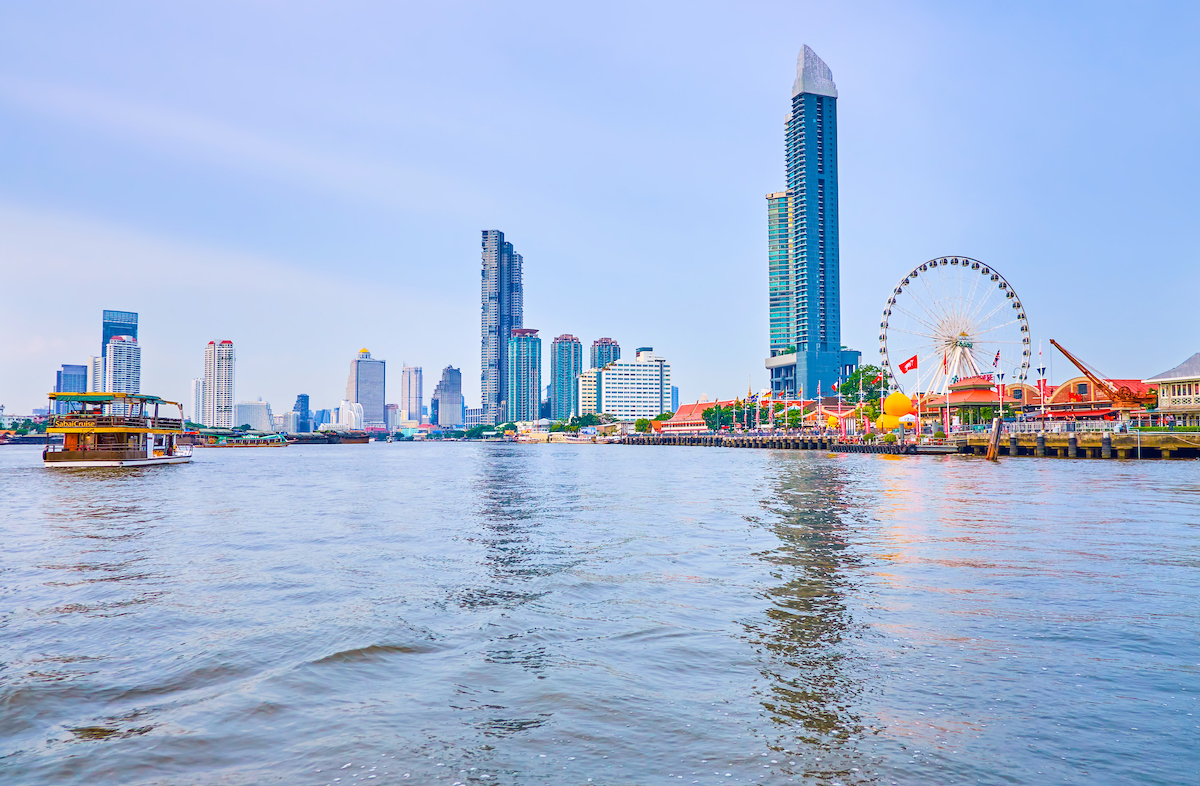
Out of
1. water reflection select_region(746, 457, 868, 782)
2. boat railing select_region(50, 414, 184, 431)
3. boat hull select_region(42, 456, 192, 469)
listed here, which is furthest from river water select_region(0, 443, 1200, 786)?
boat hull select_region(42, 456, 192, 469)

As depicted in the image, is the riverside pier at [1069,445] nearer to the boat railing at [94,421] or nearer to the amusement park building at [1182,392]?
the amusement park building at [1182,392]

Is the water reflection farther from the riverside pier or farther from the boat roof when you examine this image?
the boat roof

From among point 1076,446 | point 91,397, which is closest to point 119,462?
point 91,397

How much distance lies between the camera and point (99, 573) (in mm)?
19938

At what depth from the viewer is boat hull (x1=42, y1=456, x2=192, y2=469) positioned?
8157 centimetres

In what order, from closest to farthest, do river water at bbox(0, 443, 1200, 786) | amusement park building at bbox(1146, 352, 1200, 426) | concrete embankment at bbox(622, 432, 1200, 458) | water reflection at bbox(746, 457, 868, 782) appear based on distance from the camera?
river water at bbox(0, 443, 1200, 786) < water reflection at bbox(746, 457, 868, 782) < concrete embankment at bbox(622, 432, 1200, 458) < amusement park building at bbox(1146, 352, 1200, 426)

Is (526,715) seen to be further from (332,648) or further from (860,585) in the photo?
(860,585)

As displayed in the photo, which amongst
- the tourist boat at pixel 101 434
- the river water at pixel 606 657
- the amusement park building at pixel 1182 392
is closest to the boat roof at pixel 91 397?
the tourist boat at pixel 101 434

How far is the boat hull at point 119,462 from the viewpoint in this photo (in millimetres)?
81575

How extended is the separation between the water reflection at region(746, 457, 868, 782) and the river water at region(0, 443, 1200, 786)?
60mm

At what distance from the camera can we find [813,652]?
40.4ft

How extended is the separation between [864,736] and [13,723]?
1020 centimetres

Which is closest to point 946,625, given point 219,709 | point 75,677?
point 219,709

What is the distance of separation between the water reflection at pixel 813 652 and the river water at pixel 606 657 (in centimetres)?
6
